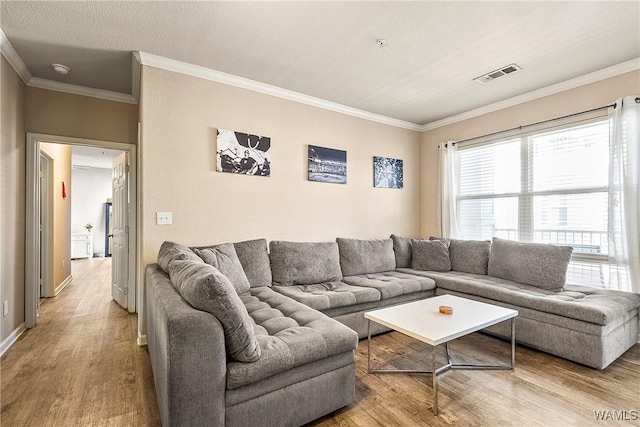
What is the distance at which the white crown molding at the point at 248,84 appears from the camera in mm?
2783

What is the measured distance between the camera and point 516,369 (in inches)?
91.6

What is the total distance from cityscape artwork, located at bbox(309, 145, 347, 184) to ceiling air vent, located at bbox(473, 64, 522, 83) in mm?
1722

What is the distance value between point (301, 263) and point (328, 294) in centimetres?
54

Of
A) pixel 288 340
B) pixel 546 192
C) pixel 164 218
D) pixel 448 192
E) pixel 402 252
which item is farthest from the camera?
pixel 448 192

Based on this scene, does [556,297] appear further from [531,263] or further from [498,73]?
[498,73]

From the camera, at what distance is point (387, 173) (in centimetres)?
451

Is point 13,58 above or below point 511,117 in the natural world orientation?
above

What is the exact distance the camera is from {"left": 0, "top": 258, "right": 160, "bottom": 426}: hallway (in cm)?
178

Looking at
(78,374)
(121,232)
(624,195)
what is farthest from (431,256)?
(121,232)

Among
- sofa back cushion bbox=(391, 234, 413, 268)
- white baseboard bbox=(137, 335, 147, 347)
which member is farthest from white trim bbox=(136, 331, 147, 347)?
sofa back cushion bbox=(391, 234, 413, 268)

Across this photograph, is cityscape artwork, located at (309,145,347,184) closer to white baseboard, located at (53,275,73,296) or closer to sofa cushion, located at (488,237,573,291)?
sofa cushion, located at (488,237,573,291)

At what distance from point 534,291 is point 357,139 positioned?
8.75ft

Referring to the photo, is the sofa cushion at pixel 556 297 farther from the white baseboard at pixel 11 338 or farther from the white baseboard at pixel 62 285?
the white baseboard at pixel 62 285

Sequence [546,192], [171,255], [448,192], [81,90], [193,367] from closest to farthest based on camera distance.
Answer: [193,367] → [171,255] → [81,90] → [546,192] → [448,192]
